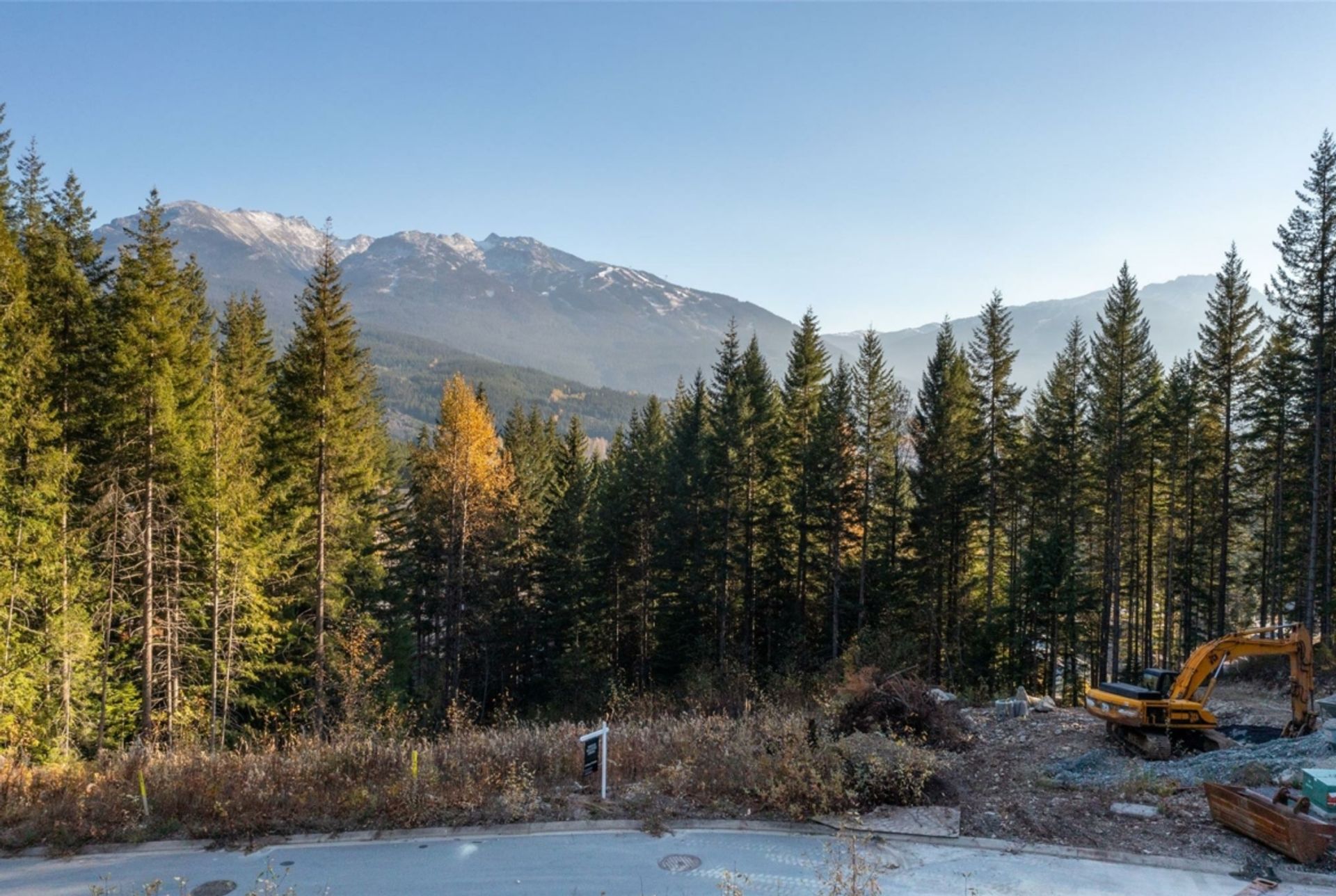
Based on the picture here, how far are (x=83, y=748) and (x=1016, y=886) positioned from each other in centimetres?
2364

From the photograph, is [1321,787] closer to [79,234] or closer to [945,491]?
[945,491]

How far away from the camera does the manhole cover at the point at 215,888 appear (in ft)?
26.2

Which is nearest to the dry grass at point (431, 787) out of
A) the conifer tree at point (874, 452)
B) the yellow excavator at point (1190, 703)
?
the yellow excavator at point (1190, 703)

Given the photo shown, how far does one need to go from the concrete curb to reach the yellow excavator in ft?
15.7

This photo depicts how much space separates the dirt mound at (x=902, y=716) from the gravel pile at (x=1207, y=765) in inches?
76.1

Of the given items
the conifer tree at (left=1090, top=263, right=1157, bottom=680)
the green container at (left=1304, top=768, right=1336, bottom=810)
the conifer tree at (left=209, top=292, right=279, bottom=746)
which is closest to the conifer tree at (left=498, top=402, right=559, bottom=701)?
the conifer tree at (left=209, top=292, right=279, bottom=746)

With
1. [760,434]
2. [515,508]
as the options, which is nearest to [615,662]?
[515,508]

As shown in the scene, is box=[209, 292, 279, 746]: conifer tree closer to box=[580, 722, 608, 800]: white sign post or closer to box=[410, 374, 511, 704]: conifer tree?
box=[410, 374, 511, 704]: conifer tree

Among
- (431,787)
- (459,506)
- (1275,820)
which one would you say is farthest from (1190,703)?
(459,506)

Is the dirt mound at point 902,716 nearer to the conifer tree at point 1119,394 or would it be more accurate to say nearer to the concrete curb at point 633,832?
the concrete curb at point 633,832

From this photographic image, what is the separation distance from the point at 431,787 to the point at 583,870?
3202mm

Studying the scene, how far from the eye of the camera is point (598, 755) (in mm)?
11094

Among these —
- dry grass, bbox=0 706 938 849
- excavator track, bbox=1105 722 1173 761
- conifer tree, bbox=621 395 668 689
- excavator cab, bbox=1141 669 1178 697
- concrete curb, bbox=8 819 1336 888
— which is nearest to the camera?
concrete curb, bbox=8 819 1336 888

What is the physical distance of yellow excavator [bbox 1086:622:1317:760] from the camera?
13133mm
